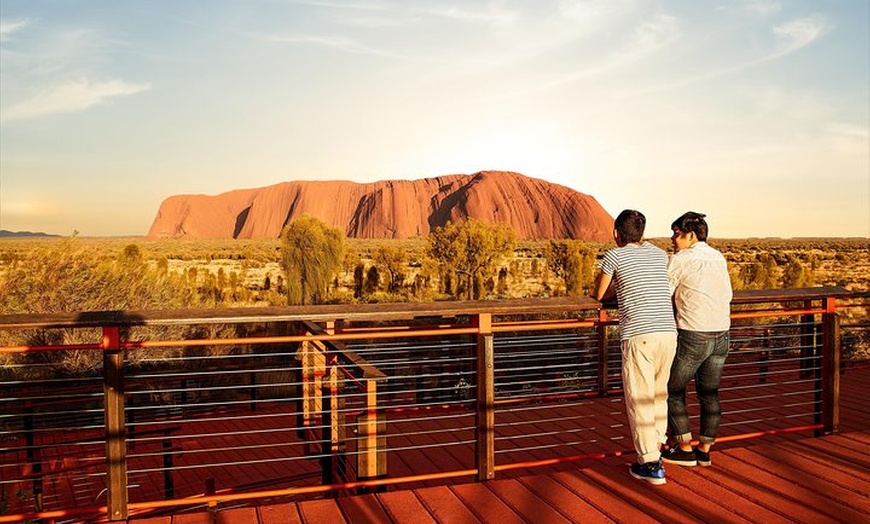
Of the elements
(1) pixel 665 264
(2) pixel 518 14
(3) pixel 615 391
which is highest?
(2) pixel 518 14

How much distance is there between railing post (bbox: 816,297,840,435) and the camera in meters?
4.39

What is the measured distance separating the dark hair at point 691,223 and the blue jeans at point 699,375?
1.77ft

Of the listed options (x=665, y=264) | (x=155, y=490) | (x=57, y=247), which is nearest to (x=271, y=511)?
(x=665, y=264)

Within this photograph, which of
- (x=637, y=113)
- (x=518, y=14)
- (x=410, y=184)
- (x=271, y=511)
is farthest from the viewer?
(x=410, y=184)

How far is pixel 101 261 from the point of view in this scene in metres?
11.5

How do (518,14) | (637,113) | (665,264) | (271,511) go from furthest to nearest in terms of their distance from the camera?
(637,113) < (518,14) < (665,264) < (271,511)

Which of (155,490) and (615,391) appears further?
(615,391)

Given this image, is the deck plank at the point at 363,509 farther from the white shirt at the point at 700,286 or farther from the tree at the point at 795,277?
the tree at the point at 795,277

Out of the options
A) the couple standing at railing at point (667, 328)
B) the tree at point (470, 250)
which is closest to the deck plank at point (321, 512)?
the couple standing at railing at point (667, 328)

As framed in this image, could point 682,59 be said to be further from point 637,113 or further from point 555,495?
point 555,495

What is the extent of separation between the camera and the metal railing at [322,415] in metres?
3.05

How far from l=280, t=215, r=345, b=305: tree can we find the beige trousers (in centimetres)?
2164

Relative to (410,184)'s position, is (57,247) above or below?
below

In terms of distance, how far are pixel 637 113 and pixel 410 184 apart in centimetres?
11022
